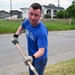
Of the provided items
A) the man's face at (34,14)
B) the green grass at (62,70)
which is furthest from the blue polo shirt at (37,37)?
the green grass at (62,70)

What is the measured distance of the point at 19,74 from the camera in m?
6.67

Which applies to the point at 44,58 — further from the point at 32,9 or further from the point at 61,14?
the point at 61,14

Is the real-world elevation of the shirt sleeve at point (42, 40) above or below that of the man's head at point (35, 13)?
below

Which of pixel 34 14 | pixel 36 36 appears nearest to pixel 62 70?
pixel 36 36

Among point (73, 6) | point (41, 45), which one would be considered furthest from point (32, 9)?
point (73, 6)

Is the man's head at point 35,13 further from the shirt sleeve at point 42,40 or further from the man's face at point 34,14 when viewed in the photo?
the shirt sleeve at point 42,40

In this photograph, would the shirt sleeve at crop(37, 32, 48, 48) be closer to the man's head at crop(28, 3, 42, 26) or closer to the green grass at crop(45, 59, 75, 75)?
the man's head at crop(28, 3, 42, 26)

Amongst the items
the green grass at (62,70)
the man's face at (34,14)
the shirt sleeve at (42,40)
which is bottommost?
the green grass at (62,70)

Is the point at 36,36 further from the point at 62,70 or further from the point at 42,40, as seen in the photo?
the point at 62,70

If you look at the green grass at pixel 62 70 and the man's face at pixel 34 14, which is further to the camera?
the green grass at pixel 62 70

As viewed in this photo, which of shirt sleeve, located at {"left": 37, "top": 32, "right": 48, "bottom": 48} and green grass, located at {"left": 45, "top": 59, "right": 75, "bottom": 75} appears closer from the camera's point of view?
shirt sleeve, located at {"left": 37, "top": 32, "right": 48, "bottom": 48}

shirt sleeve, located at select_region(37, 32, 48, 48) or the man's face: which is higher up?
the man's face

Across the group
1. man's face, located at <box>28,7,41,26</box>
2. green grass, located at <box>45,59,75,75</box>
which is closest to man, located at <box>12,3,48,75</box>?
man's face, located at <box>28,7,41,26</box>

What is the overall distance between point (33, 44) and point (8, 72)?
3.12 meters
